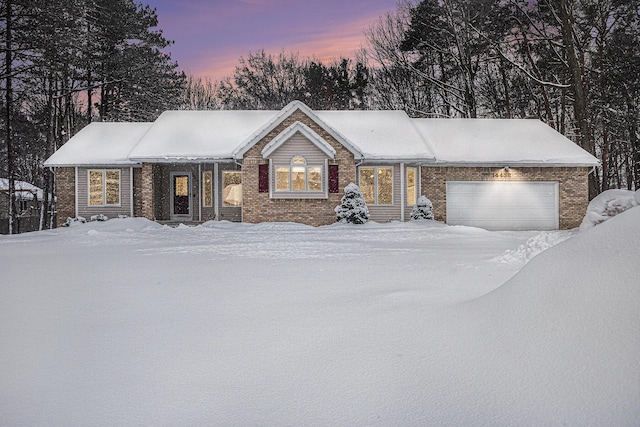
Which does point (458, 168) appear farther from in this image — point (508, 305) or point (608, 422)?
point (608, 422)

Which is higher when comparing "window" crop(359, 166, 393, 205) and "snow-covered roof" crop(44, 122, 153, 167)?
"snow-covered roof" crop(44, 122, 153, 167)

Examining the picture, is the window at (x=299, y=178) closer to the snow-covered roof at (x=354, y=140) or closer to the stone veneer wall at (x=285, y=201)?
the stone veneer wall at (x=285, y=201)

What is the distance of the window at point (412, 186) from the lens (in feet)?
65.7

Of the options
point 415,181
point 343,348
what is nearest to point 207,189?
point 415,181

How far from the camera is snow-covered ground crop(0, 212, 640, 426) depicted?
3.08 m

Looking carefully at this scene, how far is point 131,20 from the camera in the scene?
28.2m

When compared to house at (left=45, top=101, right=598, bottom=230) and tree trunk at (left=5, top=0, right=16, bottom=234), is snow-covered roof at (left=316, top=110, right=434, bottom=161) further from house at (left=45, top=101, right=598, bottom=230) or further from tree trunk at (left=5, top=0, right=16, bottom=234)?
tree trunk at (left=5, top=0, right=16, bottom=234)

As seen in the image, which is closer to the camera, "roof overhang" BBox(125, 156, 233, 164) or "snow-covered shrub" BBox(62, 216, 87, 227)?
"roof overhang" BBox(125, 156, 233, 164)

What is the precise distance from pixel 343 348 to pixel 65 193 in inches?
790

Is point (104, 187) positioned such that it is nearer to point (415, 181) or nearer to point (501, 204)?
point (415, 181)

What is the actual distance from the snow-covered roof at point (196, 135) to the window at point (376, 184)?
16.7 feet

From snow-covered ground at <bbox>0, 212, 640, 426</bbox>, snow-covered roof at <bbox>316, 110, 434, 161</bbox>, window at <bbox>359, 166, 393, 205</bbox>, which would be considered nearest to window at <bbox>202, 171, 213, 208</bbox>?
snow-covered roof at <bbox>316, 110, 434, 161</bbox>

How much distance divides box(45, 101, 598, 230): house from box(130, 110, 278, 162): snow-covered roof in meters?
0.07

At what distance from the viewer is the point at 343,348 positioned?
4180mm
